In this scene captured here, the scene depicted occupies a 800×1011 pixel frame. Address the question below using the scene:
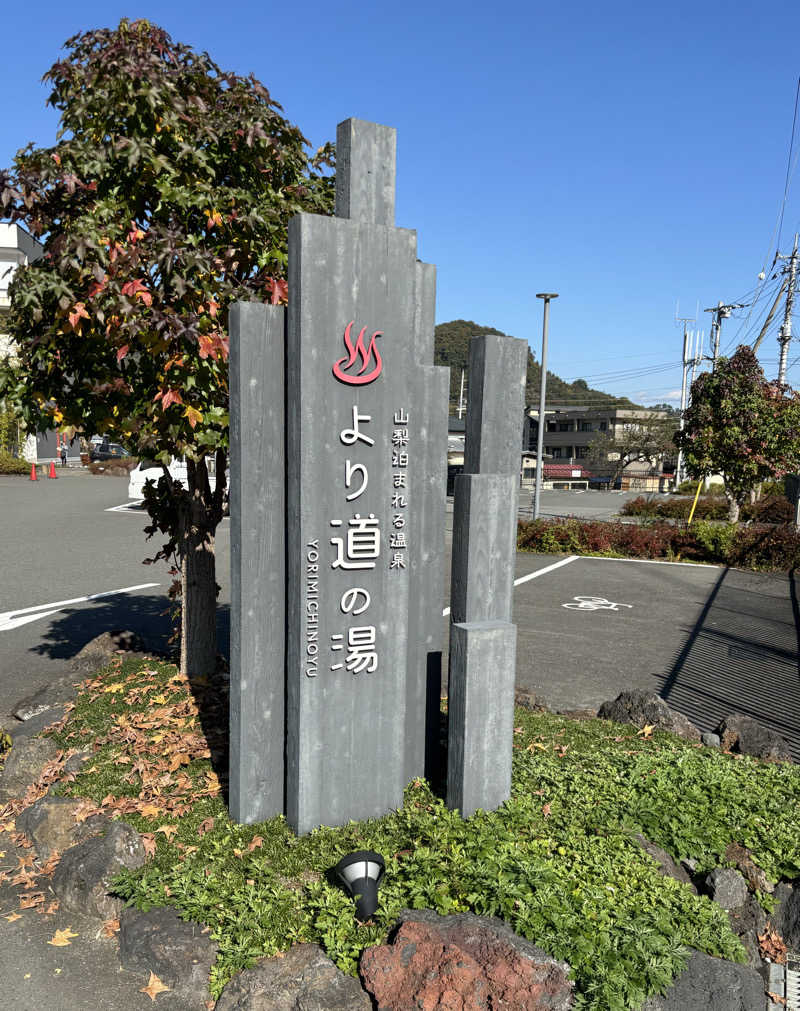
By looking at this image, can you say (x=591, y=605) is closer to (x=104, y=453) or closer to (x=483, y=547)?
(x=483, y=547)

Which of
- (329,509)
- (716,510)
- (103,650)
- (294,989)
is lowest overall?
(294,989)

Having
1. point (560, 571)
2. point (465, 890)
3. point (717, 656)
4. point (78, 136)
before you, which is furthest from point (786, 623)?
point (78, 136)

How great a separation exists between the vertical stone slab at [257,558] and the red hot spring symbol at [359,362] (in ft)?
1.38

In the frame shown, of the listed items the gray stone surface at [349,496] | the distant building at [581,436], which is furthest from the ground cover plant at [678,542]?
the distant building at [581,436]

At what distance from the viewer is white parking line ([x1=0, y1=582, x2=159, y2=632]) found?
11391 mm

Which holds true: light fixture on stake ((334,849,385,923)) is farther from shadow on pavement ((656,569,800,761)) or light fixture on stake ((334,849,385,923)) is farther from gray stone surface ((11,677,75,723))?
shadow on pavement ((656,569,800,761))

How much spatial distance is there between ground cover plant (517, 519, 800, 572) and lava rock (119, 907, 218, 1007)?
16646mm

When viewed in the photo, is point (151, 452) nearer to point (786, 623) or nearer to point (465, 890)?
point (465, 890)

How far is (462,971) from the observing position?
3564 mm

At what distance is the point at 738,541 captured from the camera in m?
18.3

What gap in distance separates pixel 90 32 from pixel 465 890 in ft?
Answer: 22.5

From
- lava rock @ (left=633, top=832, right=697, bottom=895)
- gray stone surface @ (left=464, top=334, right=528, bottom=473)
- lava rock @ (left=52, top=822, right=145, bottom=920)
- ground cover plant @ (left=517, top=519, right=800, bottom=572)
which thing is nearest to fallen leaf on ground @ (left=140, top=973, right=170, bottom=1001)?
lava rock @ (left=52, top=822, right=145, bottom=920)

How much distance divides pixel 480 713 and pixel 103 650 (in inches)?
215

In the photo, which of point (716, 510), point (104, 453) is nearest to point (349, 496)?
point (716, 510)
